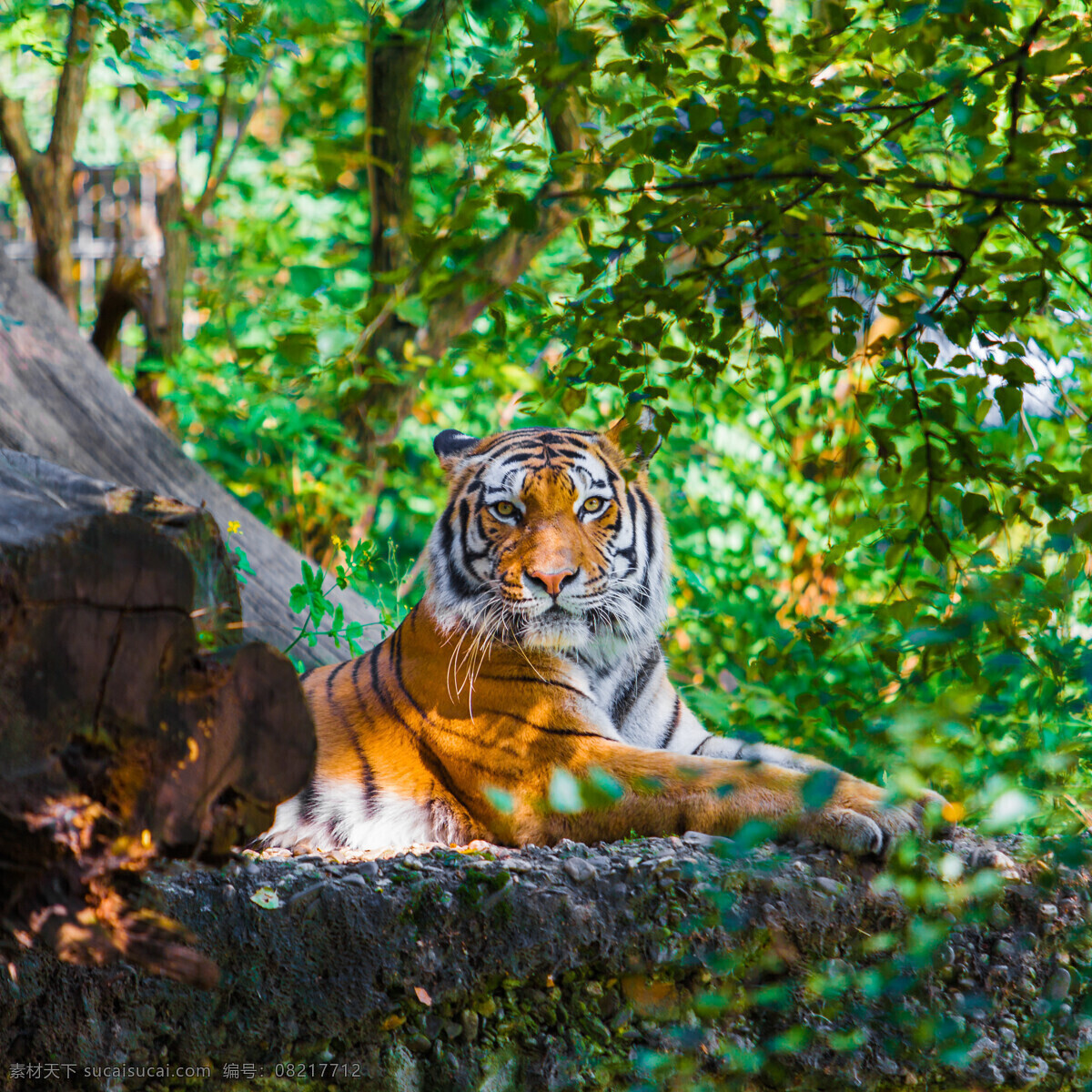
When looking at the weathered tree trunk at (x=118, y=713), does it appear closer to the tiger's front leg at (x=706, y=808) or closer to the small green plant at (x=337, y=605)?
the tiger's front leg at (x=706, y=808)

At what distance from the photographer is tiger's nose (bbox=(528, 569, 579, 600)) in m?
2.44

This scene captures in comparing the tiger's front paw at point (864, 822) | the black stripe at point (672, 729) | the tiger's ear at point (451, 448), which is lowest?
the black stripe at point (672, 729)

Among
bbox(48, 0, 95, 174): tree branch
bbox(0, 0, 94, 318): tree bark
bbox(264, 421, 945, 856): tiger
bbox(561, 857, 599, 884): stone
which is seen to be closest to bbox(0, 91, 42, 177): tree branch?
bbox(0, 0, 94, 318): tree bark

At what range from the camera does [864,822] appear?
2014 mm

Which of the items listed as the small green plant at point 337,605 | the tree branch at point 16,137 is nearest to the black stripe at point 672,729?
the small green plant at point 337,605

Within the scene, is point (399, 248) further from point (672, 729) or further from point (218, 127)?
point (672, 729)

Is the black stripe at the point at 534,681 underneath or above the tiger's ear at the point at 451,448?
underneath

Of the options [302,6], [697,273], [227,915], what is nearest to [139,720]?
[227,915]

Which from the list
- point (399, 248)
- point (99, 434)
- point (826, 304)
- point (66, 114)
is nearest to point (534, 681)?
point (826, 304)

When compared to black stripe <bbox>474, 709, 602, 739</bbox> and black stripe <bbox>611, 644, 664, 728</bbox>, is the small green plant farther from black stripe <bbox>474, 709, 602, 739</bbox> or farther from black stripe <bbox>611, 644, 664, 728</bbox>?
black stripe <bbox>611, 644, 664, 728</bbox>

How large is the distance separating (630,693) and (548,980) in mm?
903

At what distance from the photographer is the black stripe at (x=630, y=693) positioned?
271 cm

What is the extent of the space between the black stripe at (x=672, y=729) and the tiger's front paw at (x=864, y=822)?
0.74 m

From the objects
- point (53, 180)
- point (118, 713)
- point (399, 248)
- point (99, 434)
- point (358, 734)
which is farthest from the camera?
point (53, 180)
